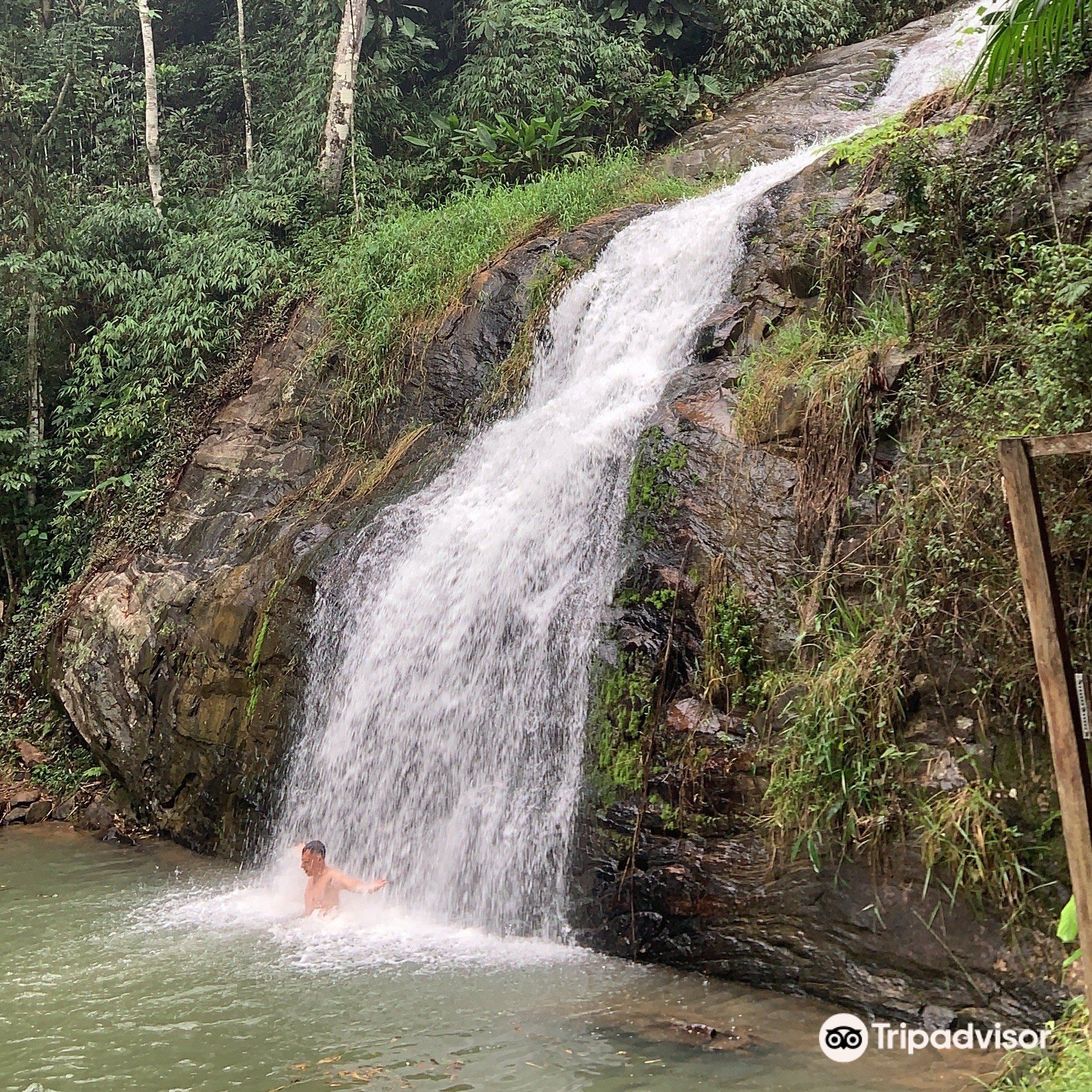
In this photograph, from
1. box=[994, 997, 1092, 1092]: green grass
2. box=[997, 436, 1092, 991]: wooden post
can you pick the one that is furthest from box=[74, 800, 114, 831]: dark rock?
box=[997, 436, 1092, 991]: wooden post

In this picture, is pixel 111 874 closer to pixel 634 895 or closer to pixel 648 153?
pixel 634 895

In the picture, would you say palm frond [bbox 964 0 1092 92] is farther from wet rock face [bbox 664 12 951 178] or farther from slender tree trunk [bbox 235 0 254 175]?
slender tree trunk [bbox 235 0 254 175]

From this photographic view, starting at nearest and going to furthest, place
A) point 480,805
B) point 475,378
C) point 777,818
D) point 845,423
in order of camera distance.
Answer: point 777,818, point 845,423, point 480,805, point 475,378

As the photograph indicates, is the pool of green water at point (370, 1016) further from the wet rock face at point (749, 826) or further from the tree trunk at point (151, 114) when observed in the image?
the tree trunk at point (151, 114)

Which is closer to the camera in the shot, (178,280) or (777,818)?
(777,818)

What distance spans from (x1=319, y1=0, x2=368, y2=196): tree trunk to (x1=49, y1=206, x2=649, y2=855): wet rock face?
3656mm

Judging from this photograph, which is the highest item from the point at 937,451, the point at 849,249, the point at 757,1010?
the point at 849,249

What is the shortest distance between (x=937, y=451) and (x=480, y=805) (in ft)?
11.7

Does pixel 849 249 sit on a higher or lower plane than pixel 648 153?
lower

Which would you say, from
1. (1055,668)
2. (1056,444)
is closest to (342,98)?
(1056,444)

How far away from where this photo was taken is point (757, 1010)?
4809 millimetres

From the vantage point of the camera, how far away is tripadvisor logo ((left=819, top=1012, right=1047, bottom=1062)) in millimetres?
4246

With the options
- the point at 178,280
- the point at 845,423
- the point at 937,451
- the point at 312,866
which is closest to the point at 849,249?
the point at 845,423

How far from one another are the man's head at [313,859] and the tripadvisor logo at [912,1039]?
11.2ft
